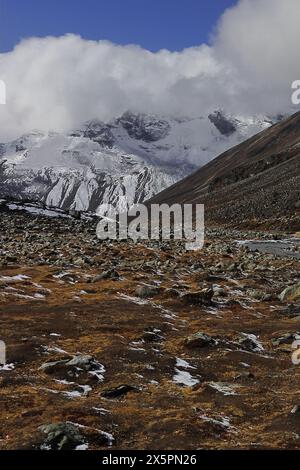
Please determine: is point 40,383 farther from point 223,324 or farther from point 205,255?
point 205,255

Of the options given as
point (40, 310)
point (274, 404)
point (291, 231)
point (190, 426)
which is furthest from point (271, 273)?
point (291, 231)

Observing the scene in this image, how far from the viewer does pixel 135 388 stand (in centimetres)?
1750

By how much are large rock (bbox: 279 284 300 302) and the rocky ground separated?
0.28 ft

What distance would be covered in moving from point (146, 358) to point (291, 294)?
15.9 meters

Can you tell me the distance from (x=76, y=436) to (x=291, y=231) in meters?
97.0

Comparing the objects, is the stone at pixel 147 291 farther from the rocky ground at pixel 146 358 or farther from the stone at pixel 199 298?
the stone at pixel 199 298

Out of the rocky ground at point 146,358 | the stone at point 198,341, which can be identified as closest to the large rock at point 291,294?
the rocky ground at point 146,358

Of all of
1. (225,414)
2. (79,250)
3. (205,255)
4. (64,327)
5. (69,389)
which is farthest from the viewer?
(205,255)

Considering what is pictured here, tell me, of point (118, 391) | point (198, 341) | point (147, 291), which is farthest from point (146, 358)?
point (147, 291)

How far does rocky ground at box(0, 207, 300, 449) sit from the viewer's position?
14102mm

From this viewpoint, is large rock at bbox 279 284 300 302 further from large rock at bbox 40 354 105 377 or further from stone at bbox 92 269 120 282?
Result: large rock at bbox 40 354 105 377

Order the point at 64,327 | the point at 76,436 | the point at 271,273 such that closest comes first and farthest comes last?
the point at 76,436, the point at 64,327, the point at 271,273

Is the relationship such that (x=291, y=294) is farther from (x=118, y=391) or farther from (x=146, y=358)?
(x=118, y=391)

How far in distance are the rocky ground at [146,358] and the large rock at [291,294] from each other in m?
0.09
